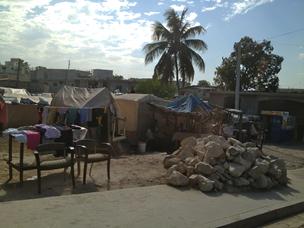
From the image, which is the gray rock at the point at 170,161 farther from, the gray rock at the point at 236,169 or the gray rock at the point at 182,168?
the gray rock at the point at 236,169

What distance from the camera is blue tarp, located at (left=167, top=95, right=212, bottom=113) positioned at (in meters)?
19.7

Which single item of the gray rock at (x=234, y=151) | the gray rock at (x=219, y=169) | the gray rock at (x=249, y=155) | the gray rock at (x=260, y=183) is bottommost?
the gray rock at (x=260, y=183)

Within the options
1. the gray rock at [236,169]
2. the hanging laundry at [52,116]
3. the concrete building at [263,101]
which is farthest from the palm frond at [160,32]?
the gray rock at [236,169]

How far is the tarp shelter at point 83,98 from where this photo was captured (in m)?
16.7

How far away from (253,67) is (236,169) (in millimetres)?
42347

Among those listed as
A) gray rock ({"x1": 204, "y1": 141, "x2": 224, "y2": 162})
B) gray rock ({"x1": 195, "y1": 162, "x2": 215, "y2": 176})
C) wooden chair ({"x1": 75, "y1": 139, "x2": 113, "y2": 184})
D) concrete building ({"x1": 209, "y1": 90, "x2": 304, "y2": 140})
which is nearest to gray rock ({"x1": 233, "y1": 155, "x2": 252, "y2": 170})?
gray rock ({"x1": 204, "y1": 141, "x2": 224, "y2": 162})

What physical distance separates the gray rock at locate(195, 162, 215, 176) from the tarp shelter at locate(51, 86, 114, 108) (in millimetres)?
7394

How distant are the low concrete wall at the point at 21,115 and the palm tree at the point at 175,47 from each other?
13.8 m

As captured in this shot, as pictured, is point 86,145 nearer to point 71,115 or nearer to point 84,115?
point 84,115

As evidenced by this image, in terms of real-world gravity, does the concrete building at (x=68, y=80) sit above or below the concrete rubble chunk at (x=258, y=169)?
above

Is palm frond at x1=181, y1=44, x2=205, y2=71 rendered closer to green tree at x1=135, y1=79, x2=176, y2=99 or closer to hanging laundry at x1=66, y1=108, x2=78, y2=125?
green tree at x1=135, y1=79, x2=176, y2=99

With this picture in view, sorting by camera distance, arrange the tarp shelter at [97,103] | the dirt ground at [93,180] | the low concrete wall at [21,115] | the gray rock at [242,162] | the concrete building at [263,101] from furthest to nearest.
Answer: the concrete building at [263,101], the low concrete wall at [21,115], the tarp shelter at [97,103], the gray rock at [242,162], the dirt ground at [93,180]

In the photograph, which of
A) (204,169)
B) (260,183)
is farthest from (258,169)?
(204,169)

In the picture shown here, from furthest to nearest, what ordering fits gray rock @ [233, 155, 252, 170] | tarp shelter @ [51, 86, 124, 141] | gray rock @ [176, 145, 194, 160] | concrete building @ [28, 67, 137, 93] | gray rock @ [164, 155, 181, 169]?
concrete building @ [28, 67, 137, 93] < tarp shelter @ [51, 86, 124, 141] < gray rock @ [164, 155, 181, 169] < gray rock @ [176, 145, 194, 160] < gray rock @ [233, 155, 252, 170]
